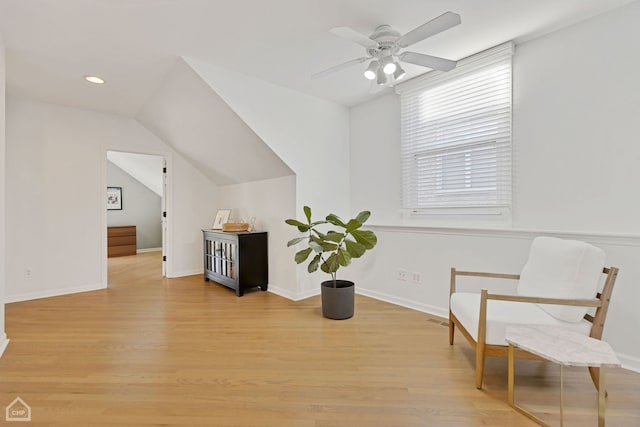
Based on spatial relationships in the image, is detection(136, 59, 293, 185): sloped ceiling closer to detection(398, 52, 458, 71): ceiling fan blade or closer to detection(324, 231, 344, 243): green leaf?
detection(324, 231, 344, 243): green leaf

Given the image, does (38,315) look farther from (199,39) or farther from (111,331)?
(199,39)

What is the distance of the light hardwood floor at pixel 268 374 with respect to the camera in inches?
65.2

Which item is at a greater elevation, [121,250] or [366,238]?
[366,238]

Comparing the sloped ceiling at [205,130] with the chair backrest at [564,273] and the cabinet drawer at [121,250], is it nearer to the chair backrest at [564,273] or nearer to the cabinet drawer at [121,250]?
the chair backrest at [564,273]

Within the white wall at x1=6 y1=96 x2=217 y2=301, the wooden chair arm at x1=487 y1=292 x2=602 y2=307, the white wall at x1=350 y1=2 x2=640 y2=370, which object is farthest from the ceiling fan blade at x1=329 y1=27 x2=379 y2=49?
the white wall at x1=6 y1=96 x2=217 y2=301

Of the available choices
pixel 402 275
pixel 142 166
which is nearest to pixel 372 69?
pixel 402 275

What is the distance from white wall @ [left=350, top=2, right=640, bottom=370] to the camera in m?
2.13

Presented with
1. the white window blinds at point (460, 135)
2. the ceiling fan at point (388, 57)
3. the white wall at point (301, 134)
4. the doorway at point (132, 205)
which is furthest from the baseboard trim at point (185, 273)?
the ceiling fan at point (388, 57)

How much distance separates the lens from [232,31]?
238 centimetres

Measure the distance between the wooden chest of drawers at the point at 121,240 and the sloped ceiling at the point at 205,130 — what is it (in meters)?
3.49

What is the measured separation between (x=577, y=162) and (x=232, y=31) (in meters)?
2.81

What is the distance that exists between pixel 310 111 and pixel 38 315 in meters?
3.63

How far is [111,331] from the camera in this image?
2.77 metres

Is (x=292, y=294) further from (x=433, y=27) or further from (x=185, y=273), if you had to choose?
(x=433, y=27)
